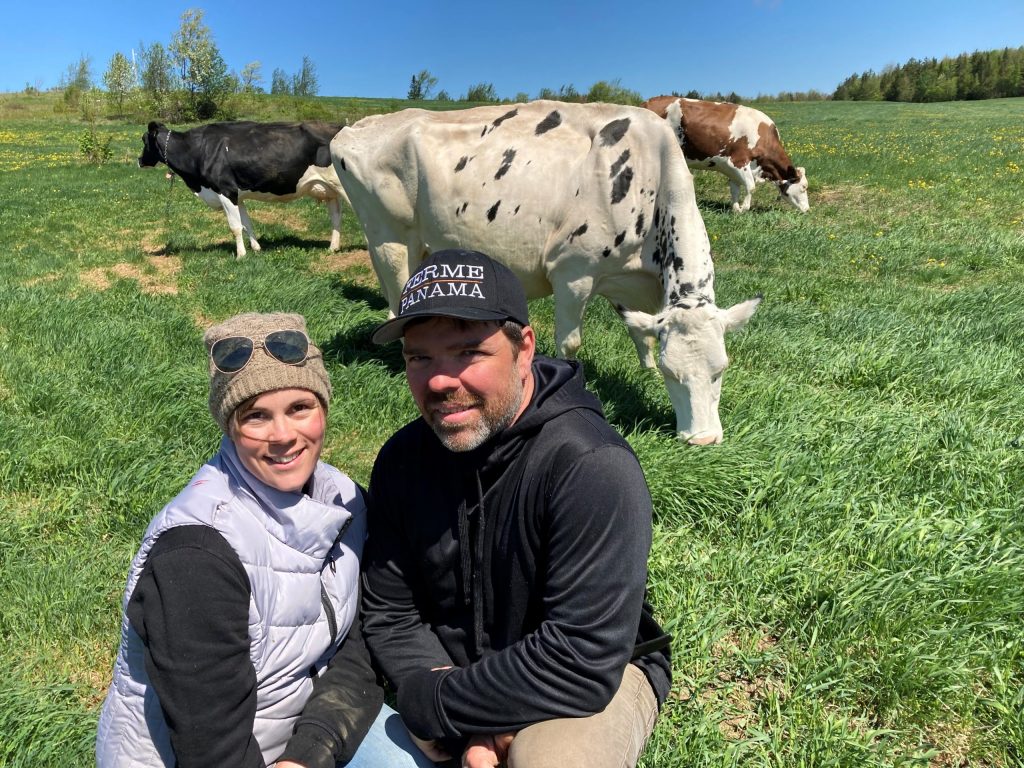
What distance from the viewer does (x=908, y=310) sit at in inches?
259

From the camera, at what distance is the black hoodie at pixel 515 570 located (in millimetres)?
1714

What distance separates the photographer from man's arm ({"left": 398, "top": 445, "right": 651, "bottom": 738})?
1.71 meters

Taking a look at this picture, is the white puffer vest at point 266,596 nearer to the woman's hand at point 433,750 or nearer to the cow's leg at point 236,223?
the woman's hand at point 433,750

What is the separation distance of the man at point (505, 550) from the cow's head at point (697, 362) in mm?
2067

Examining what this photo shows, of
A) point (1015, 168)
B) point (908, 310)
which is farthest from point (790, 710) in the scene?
point (1015, 168)

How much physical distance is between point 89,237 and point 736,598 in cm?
1205

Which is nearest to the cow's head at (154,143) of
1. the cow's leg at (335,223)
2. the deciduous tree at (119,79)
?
the cow's leg at (335,223)

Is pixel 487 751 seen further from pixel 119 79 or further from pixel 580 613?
pixel 119 79

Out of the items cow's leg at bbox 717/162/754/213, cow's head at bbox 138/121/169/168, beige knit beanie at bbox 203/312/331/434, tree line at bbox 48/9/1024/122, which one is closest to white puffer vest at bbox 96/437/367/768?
beige knit beanie at bbox 203/312/331/434

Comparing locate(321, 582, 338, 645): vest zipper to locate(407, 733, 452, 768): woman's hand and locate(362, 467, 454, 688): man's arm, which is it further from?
locate(407, 733, 452, 768): woman's hand

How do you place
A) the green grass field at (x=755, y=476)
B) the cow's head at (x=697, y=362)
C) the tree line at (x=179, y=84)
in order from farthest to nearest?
the tree line at (x=179, y=84), the cow's head at (x=697, y=362), the green grass field at (x=755, y=476)

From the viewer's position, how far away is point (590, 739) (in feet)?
5.66

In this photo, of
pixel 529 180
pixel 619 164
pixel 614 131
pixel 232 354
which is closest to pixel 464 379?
A: pixel 232 354

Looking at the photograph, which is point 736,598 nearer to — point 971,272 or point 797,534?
point 797,534
